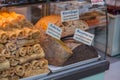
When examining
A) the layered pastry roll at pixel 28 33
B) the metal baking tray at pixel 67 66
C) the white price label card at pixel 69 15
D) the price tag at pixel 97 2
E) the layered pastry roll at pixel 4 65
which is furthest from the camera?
the price tag at pixel 97 2

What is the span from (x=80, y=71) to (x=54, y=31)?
0.32m

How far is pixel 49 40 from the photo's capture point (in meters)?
1.67

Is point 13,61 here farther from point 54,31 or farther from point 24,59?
point 54,31

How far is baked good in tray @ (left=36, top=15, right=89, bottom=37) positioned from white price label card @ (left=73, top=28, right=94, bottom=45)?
4 cm

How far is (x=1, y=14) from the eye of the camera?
5.61ft

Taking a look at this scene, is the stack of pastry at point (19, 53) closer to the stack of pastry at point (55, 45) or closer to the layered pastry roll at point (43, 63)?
the layered pastry roll at point (43, 63)

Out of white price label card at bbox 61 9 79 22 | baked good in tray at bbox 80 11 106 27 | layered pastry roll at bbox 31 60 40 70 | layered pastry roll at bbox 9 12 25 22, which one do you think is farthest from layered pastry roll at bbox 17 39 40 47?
baked good in tray at bbox 80 11 106 27

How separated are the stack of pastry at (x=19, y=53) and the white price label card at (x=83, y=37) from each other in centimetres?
36

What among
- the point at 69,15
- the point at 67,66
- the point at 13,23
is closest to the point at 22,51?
the point at 13,23

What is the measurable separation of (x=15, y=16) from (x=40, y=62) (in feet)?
1.30

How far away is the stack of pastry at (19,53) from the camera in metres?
1.40

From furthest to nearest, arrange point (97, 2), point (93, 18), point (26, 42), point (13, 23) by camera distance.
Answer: point (93, 18)
point (97, 2)
point (13, 23)
point (26, 42)

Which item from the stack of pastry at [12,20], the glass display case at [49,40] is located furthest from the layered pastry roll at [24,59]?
the stack of pastry at [12,20]

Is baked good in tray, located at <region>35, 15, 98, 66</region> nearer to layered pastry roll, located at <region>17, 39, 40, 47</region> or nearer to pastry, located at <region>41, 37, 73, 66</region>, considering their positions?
pastry, located at <region>41, 37, 73, 66</region>
